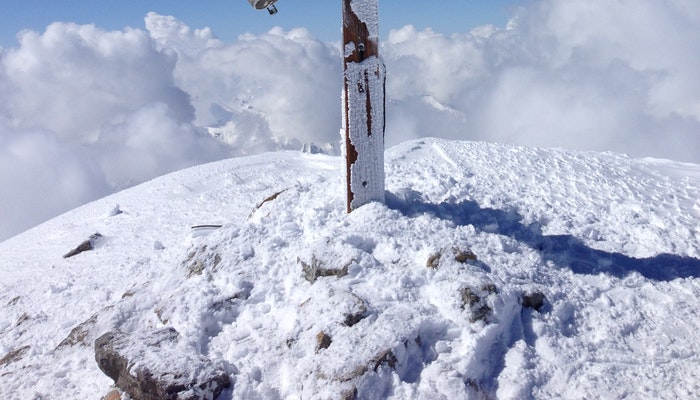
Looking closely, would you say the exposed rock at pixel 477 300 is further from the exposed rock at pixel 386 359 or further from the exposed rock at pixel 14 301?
the exposed rock at pixel 14 301

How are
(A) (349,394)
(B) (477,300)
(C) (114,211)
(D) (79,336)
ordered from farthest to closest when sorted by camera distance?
(C) (114,211) < (D) (79,336) < (B) (477,300) < (A) (349,394)

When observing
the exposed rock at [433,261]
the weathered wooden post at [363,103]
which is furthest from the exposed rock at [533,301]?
the weathered wooden post at [363,103]

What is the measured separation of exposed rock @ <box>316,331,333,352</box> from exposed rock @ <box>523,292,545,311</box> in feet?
10.5

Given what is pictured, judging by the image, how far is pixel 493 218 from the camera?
10.1 meters

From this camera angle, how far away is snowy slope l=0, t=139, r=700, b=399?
624 cm

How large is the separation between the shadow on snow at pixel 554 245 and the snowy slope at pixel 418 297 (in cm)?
4

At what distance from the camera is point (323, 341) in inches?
259

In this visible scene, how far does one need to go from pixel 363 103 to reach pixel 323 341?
4700 mm

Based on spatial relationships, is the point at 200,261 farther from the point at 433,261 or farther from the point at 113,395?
the point at 433,261

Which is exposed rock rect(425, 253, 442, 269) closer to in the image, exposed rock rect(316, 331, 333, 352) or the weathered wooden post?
the weathered wooden post

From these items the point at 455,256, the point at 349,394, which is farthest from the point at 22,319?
the point at 455,256

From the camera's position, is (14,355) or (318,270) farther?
(14,355)

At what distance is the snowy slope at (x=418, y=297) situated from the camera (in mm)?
6238

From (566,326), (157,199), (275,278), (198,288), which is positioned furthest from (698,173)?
(157,199)
